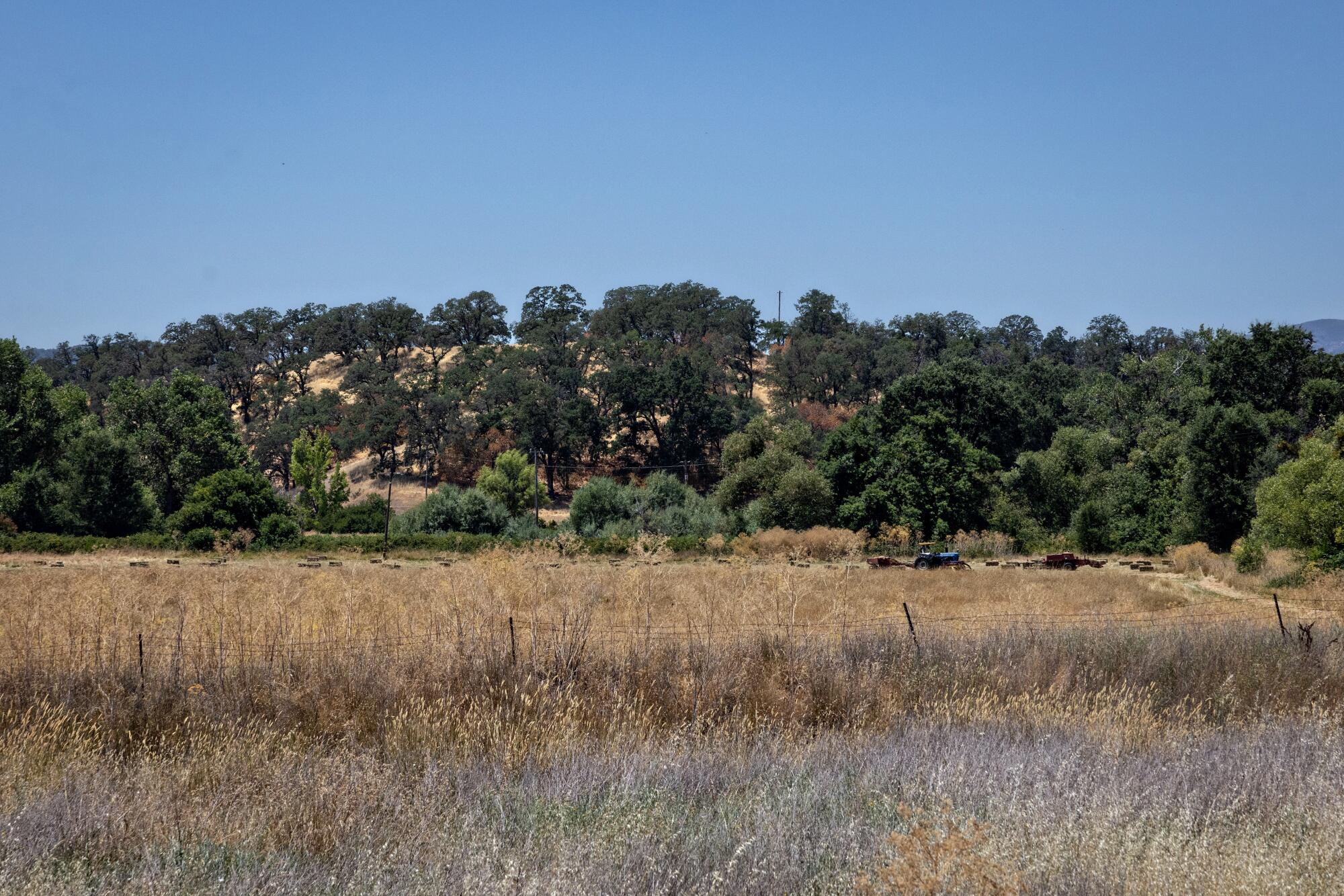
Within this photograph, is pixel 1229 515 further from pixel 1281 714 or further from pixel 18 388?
pixel 18 388

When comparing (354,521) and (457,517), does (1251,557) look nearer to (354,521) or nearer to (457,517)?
(457,517)

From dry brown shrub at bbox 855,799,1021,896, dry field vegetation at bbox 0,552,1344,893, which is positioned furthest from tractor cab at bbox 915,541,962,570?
dry brown shrub at bbox 855,799,1021,896

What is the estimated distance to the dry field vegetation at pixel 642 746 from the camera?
6254 millimetres

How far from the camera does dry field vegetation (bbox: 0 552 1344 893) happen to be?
6.25m

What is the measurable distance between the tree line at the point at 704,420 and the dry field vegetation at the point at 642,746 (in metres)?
25.2

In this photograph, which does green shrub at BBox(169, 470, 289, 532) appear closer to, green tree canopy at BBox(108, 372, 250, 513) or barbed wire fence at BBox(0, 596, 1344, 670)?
green tree canopy at BBox(108, 372, 250, 513)

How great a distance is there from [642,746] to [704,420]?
254 ft

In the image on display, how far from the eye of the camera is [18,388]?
60.8 metres

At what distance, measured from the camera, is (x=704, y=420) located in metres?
86.6

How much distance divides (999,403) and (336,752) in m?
63.3

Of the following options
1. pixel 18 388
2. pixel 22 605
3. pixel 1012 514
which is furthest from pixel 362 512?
pixel 22 605

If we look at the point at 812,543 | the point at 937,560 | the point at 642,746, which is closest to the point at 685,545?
the point at 812,543

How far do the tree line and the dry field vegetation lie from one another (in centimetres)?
2516

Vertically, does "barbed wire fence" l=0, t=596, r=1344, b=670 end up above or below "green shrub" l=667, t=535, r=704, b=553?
above
